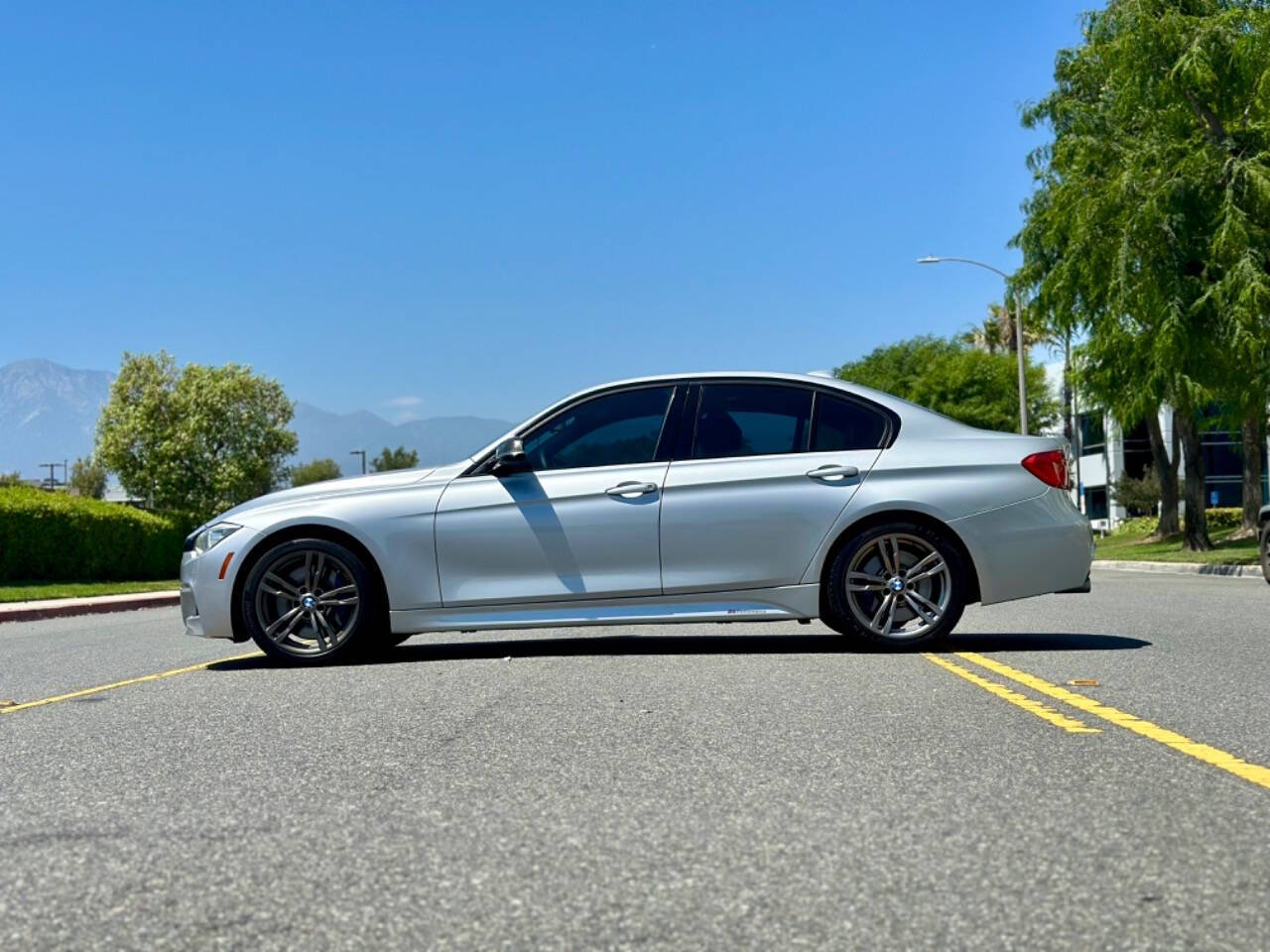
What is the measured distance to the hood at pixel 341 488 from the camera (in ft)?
30.5

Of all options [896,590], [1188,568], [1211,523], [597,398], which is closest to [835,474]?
[896,590]

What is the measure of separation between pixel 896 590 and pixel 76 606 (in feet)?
55.2

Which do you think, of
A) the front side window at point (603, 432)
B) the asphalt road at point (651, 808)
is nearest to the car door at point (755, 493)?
the front side window at point (603, 432)

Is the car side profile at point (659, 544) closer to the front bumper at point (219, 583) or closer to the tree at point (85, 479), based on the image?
the front bumper at point (219, 583)

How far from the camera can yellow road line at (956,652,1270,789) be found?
16.6ft

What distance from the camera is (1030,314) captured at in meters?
34.7

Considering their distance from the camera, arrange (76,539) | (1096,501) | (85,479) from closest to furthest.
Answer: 1. (76,539)
2. (1096,501)
3. (85,479)

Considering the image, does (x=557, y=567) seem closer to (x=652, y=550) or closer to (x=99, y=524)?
(x=652, y=550)

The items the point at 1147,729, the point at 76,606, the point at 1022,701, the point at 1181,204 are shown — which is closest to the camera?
the point at 1147,729

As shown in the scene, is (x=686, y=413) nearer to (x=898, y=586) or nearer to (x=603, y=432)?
(x=603, y=432)

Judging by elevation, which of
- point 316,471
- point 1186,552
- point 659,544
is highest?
point 316,471

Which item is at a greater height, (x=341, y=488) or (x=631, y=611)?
(x=341, y=488)

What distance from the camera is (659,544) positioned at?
29.9 feet

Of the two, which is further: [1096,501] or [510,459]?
[1096,501]
